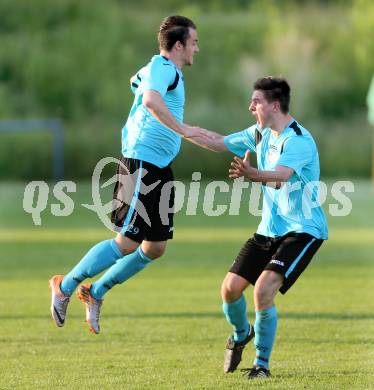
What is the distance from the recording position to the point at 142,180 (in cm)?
898

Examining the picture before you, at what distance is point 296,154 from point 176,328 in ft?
11.4

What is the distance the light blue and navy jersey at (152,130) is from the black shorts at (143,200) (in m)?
0.08

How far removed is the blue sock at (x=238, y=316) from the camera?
867cm

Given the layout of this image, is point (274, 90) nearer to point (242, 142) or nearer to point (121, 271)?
point (242, 142)

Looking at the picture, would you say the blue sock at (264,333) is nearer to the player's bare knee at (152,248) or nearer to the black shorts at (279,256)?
the black shorts at (279,256)

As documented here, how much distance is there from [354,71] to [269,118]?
1893 inches

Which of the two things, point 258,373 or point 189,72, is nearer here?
point 258,373

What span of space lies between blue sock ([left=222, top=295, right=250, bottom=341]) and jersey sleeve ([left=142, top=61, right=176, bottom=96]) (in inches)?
65.9

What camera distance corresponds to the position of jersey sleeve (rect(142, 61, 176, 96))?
8.67 meters

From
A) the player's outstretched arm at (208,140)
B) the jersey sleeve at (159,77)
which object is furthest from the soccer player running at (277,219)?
the jersey sleeve at (159,77)

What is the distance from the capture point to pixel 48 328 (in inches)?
439

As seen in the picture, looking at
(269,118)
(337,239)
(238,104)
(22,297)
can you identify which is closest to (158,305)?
(22,297)

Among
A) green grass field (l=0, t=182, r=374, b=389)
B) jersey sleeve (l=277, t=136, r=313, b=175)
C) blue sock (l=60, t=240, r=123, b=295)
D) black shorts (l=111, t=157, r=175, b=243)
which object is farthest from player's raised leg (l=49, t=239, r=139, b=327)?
jersey sleeve (l=277, t=136, r=313, b=175)
